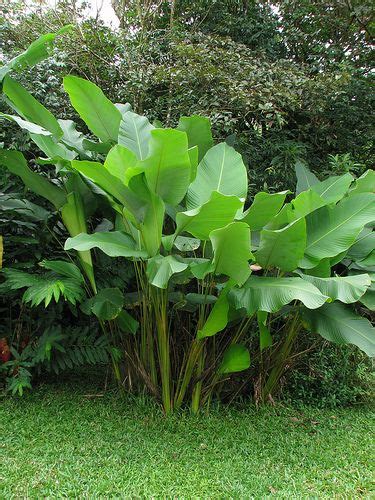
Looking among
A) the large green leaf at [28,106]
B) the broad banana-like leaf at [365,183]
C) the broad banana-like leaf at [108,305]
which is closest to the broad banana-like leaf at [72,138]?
the large green leaf at [28,106]

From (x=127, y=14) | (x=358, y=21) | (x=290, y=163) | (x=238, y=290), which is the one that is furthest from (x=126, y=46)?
(x=238, y=290)

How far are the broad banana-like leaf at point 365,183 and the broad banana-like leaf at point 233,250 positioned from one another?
3.92ft

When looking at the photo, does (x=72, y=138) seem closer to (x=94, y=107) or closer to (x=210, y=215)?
(x=94, y=107)

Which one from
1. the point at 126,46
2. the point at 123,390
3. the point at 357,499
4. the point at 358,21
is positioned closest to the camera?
the point at 357,499

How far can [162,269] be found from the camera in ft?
7.56

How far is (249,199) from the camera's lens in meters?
4.11

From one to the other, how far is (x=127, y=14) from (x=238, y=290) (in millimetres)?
4751

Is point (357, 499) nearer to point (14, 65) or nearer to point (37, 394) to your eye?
point (37, 394)

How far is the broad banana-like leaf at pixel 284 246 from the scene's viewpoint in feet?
7.68

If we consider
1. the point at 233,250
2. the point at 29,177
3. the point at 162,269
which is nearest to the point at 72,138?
the point at 29,177

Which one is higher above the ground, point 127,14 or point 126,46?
point 127,14

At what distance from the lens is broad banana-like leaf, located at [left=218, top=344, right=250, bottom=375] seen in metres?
2.74

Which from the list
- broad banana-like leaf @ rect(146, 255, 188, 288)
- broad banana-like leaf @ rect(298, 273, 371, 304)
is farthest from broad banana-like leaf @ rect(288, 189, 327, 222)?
broad banana-like leaf @ rect(146, 255, 188, 288)

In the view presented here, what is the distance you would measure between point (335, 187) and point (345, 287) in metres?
0.91
